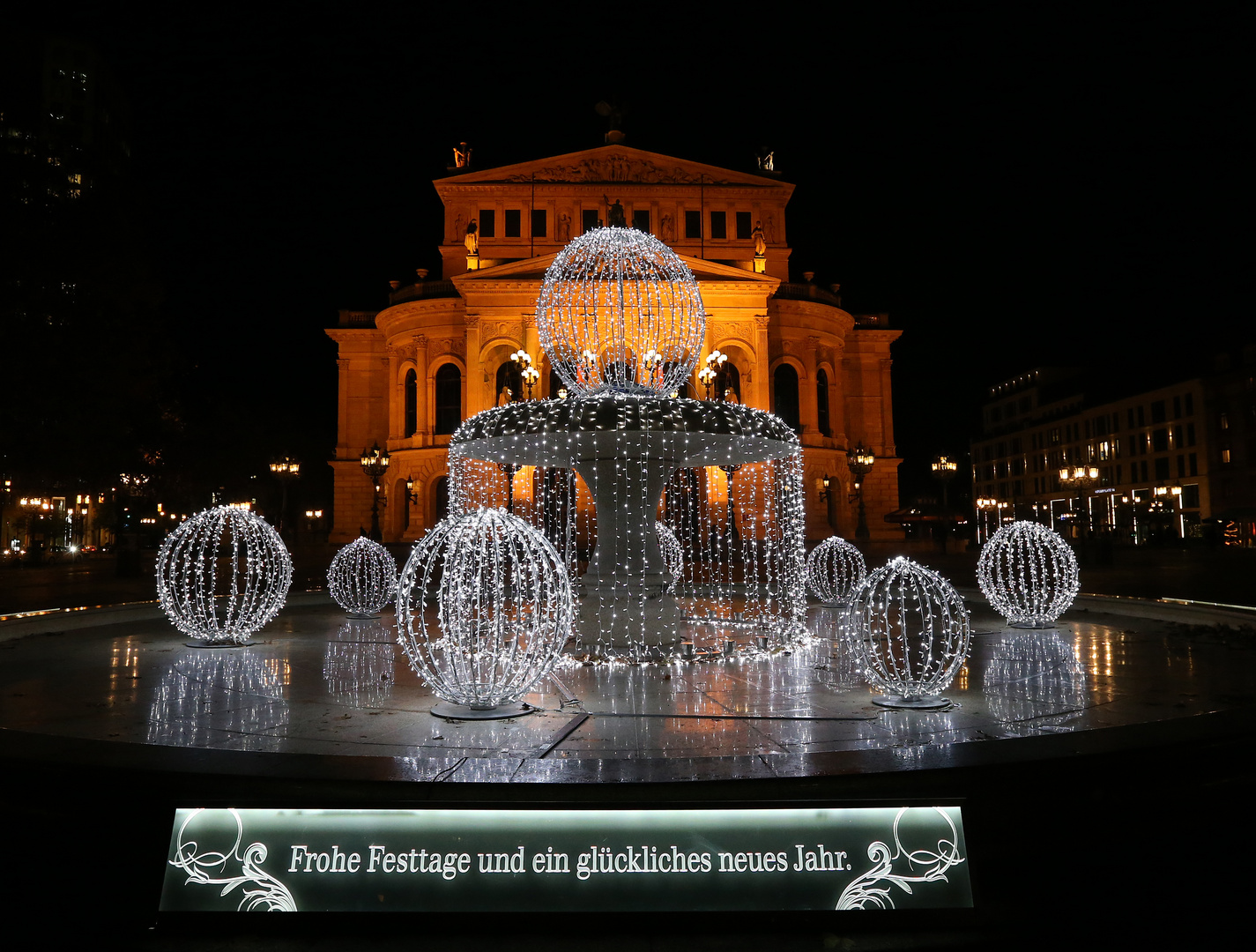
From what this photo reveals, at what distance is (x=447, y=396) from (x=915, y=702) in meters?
40.3

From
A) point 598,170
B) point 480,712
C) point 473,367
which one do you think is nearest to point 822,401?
point 598,170

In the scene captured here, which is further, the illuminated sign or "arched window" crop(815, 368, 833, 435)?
"arched window" crop(815, 368, 833, 435)

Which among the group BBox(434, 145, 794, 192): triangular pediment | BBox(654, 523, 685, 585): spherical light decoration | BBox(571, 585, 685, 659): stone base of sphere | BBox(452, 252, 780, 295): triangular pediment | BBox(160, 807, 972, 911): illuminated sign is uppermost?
BBox(434, 145, 794, 192): triangular pediment

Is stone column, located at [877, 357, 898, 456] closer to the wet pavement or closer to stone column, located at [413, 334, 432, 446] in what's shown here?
stone column, located at [413, 334, 432, 446]

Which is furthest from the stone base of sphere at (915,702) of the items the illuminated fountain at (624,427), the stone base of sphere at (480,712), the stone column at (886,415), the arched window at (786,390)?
the stone column at (886,415)

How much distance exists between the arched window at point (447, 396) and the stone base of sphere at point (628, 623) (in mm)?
35881

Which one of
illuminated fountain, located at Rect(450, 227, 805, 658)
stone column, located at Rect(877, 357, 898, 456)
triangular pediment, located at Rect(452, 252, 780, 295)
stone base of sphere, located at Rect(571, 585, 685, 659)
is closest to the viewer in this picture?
illuminated fountain, located at Rect(450, 227, 805, 658)

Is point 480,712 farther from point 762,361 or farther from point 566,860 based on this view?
point 762,361

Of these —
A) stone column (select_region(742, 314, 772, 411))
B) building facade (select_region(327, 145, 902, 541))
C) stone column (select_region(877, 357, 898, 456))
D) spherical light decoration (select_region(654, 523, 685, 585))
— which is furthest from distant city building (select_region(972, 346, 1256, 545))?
spherical light decoration (select_region(654, 523, 685, 585))

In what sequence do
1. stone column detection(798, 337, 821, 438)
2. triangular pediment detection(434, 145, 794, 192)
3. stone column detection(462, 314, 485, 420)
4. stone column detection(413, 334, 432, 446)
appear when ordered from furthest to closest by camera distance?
triangular pediment detection(434, 145, 794, 192) → stone column detection(798, 337, 821, 438) → stone column detection(413, 334, 432, 446) → stone column detection(462, 314, 485, 420)

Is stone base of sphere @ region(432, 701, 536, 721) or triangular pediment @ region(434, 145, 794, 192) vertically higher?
triangular pediment @ region(434, 145, 794, 192)

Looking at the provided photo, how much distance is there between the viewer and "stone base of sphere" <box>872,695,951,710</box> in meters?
6.04

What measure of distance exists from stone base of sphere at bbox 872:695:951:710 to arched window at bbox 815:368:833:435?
41.6 meters

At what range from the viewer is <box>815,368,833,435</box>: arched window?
47062 mm
